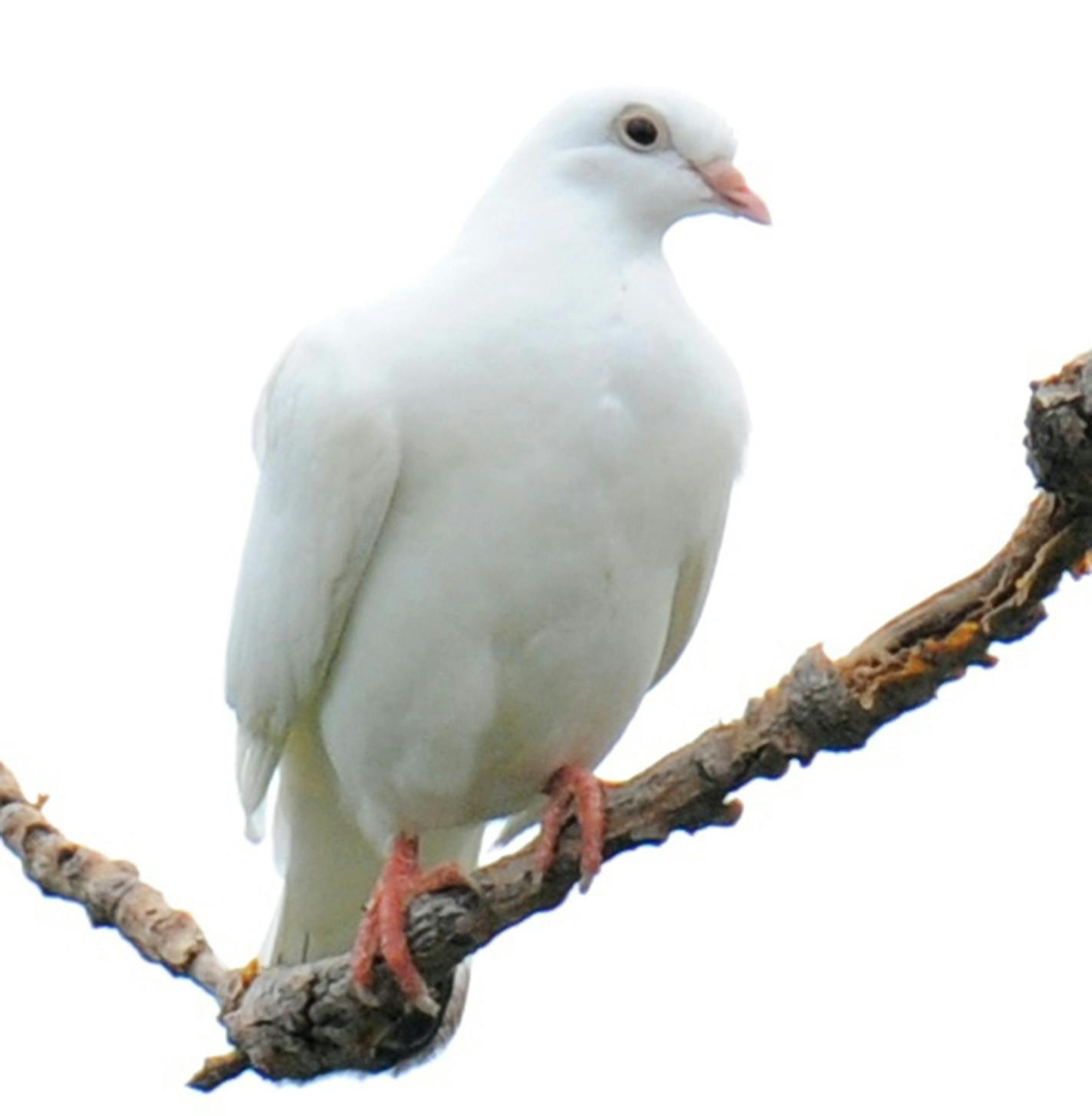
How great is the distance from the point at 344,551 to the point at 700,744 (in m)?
1.68

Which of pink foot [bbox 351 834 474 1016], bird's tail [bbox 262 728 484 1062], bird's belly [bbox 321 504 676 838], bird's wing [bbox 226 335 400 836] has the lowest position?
pink foot [bbox 351 834 474 1016]

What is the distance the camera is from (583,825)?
5676 mm

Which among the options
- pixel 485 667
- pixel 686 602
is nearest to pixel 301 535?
pixel 485 667

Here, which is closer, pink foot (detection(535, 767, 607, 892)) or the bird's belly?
pink foot (detection(535, 767, 607, 892))

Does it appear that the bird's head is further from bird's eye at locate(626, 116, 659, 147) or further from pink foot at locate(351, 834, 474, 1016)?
pink foot at locate(351, 834, 474, 1016)

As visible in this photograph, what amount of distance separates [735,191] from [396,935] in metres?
2.31

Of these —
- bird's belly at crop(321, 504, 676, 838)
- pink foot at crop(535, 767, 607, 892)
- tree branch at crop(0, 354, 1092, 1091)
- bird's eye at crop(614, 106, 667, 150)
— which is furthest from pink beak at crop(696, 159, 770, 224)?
tree branch at crop(0, 354, 1092, 1091)

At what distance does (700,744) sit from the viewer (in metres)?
5.15

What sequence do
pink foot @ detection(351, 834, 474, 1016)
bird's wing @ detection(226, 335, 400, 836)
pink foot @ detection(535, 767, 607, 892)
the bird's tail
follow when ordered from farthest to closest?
1. the bird's tail
2. bird's wing @ detection(226, 335, 400, 836)
3. pink foot @ detection(351, 834, 474, 1016)
4. pink foot @ detection(535, 767, 607, 892)

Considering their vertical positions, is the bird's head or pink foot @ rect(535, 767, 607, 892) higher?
the bird's head

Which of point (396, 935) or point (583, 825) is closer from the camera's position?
point (583, 825)

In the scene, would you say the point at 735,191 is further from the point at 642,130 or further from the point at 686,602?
the point at 686,602

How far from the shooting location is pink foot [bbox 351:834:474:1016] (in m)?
6.05

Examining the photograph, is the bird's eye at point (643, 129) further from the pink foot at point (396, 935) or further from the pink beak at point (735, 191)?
the pink foot at point (396, 935)
